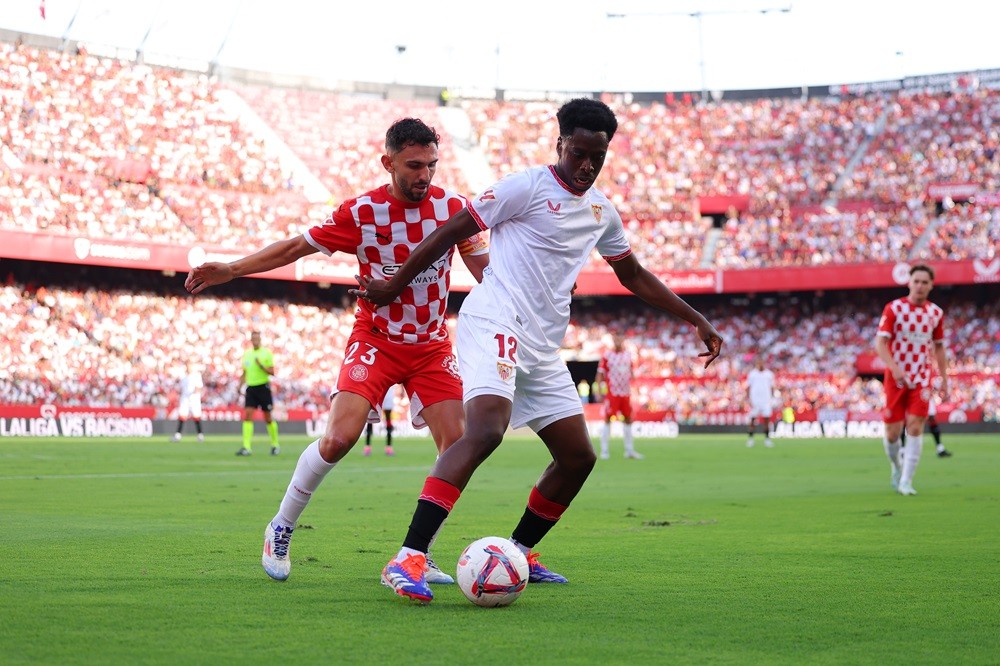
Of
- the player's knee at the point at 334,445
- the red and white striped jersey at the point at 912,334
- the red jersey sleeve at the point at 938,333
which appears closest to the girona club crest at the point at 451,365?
the player's knee at the point at 334,445

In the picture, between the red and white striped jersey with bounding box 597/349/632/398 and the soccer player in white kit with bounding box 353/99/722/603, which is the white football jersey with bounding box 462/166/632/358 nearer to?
the soccer player in white kit with bounding box 353/99/722/603

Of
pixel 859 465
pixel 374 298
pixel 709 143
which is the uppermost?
pixel 709 143

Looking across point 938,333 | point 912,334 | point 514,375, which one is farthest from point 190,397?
point 514,375

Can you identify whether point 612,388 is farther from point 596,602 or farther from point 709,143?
point 709,143

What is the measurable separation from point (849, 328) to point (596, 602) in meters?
45.5

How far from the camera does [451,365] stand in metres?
7.10

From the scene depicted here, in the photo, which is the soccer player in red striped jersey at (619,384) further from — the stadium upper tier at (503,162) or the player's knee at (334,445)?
the stadium upper tier at (503,162)

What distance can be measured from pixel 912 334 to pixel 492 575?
9.16m

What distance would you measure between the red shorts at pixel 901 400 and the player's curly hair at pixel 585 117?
8.42 metres

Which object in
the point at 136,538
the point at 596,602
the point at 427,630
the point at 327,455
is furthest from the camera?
the point at 136,538

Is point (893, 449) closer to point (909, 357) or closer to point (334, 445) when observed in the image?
point (909, 357)

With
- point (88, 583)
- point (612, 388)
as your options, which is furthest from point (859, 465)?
point (88, 583)

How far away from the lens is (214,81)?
49.0 m

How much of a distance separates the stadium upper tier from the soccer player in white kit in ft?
111
